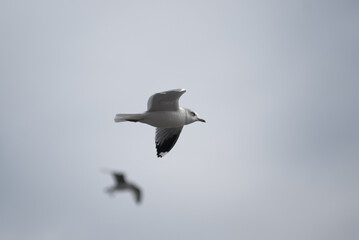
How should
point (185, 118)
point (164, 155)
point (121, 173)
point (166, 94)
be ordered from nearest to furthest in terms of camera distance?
point (121, 173) < point (166, 94) < point (185, 118) < point (164, 155)

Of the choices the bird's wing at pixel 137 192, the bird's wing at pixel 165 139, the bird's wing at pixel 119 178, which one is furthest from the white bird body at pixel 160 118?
the bird's wing at pixel 119 178

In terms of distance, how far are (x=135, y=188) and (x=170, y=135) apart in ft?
17.0

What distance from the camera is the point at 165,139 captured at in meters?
13.1

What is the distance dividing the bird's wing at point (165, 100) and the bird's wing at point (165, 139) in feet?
4.62

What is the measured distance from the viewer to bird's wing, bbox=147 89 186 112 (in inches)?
431

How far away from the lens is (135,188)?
25.8ft

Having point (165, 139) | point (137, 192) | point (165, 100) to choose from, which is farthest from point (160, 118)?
point (137, 192)

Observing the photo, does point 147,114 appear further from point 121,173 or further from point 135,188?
point 121,173

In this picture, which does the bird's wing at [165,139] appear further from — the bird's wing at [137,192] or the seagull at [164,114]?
the bird's wing at [137,192]

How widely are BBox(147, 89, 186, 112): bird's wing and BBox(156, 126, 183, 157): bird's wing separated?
141 centimetres

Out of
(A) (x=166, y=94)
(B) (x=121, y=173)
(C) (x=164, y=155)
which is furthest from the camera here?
(C) (x=164, y=155)

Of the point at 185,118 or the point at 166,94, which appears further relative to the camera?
the point at 185,118

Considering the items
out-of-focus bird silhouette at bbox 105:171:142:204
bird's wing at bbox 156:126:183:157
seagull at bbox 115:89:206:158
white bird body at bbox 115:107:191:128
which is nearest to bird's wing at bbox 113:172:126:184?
out-of-focus bird silhouette at bbox 105:171:142:204

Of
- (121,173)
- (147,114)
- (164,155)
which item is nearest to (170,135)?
(164,155)
